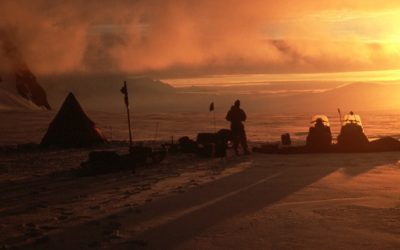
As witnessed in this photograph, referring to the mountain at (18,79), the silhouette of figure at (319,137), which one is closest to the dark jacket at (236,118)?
the silhouette of figure at (319,137)

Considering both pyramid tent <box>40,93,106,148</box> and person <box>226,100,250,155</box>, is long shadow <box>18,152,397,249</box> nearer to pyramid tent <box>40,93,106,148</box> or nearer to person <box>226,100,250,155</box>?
person <box>226,100,250,155</box>

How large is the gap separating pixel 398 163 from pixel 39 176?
25.2 ft

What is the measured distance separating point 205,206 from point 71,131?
12.6 metres

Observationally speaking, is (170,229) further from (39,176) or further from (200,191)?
(39,176)

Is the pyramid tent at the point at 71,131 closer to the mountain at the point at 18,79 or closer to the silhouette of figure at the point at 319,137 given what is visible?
the silhouette of figure at the point at 319,137

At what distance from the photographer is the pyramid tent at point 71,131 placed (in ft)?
62.1

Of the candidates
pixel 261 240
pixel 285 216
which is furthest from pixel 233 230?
pixel 285 216

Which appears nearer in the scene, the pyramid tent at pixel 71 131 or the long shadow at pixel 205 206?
the long shadow at pixel 205 206

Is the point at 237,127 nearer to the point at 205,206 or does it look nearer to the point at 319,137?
the point at 319,137

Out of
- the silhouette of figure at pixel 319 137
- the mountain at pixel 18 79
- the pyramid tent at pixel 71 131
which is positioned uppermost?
the mountain at pixel 18 79

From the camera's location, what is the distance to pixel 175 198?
801 cm

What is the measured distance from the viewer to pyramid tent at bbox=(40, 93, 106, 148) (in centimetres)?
1894

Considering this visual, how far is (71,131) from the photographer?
1912cm

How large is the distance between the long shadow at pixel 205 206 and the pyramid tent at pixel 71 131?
9.23m
